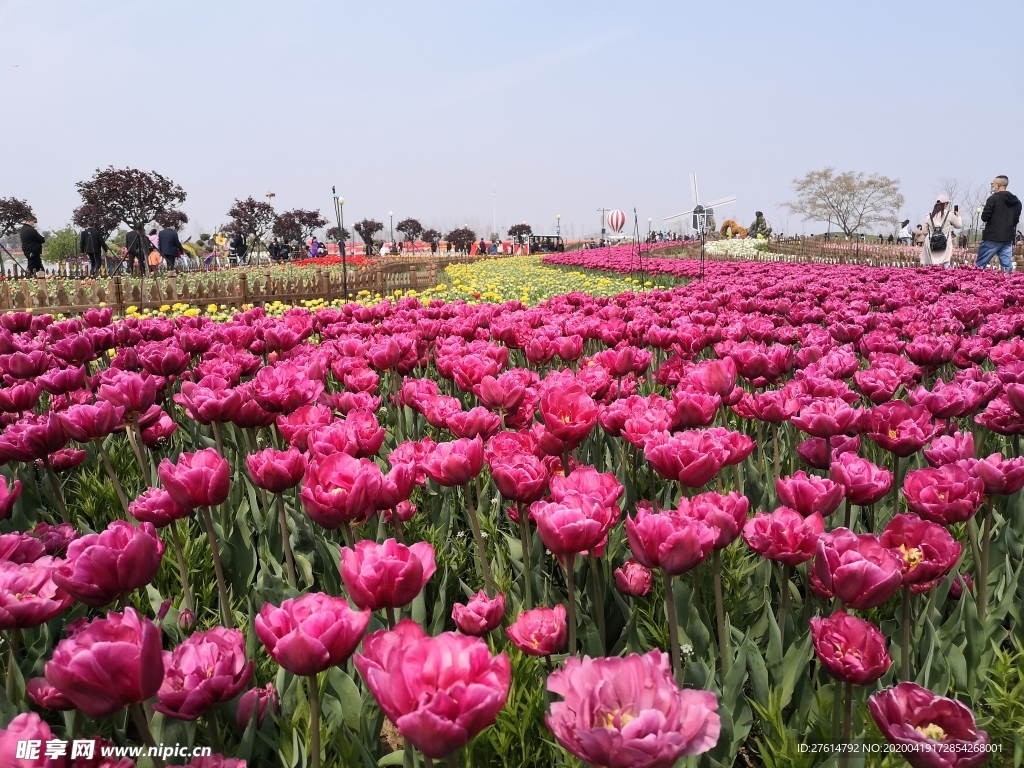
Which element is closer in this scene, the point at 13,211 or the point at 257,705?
the point at 257,705

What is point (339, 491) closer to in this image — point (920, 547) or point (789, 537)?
point (789, 537)

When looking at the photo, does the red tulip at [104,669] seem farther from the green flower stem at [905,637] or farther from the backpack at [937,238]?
the backpack at [937,238]

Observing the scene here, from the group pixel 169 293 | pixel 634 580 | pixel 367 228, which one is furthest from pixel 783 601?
pixel 367 228

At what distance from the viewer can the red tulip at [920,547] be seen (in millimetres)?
1405

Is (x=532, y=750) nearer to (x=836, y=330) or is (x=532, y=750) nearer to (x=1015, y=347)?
(x=1015, y=347)

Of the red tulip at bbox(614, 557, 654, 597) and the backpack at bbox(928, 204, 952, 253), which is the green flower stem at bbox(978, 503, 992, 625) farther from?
the backpack at bbox(928, 204, 952, 253)

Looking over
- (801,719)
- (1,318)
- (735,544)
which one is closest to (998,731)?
(801,719)

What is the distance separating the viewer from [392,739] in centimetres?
164

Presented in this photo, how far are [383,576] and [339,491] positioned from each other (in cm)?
38

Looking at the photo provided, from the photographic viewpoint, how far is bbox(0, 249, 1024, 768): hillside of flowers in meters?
0.99

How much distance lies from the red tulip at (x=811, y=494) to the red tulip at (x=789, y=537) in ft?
0.23

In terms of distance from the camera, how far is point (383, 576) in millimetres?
1244

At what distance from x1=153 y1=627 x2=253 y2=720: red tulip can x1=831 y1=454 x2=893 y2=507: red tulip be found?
144 centimetres

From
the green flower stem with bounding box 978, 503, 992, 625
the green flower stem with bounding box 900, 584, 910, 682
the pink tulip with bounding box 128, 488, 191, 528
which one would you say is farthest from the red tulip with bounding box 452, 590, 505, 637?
the green flower stem with bounding box 978, 503, 992, 625
